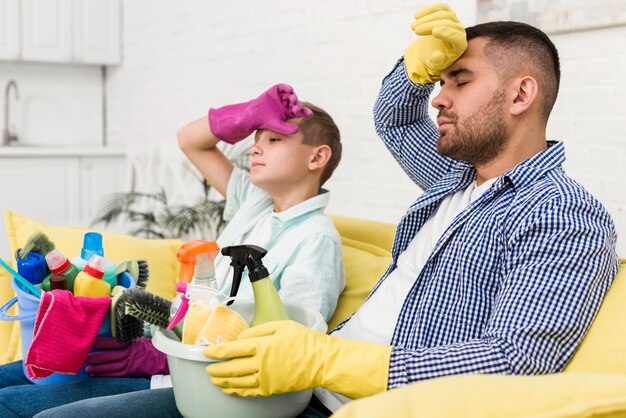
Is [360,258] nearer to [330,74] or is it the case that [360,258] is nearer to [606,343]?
[606,343]

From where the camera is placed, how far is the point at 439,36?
1.31 metres

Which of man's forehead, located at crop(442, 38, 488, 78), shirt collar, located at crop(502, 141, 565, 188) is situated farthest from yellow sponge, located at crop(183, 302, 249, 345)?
man's forehead, located at crop(442, 38, 488, 78)

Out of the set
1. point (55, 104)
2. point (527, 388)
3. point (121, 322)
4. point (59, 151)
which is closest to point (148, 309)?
point (121, 322)

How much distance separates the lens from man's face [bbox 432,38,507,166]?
135cm

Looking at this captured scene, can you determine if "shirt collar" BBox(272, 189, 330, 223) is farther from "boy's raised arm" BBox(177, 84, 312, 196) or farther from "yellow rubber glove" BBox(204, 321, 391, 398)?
"yellow rubber glove" BBox(204, 321, 391, 398)

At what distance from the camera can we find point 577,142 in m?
2.01

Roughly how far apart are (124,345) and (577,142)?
1295mm

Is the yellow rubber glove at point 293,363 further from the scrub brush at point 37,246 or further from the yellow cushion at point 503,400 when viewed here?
the scrub brush at point 37,246

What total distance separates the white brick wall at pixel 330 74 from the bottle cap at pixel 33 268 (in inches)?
54.5

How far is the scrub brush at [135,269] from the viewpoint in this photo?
1507 millimetres

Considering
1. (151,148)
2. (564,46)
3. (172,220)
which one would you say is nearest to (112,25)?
(151,148)

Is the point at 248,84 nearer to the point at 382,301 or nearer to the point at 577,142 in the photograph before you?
the point at 577,142

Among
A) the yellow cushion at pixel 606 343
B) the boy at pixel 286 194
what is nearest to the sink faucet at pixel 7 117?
the boy at pixel 286 194

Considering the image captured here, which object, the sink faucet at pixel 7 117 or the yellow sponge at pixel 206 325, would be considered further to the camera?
the sink faucet at pixel 7 117
